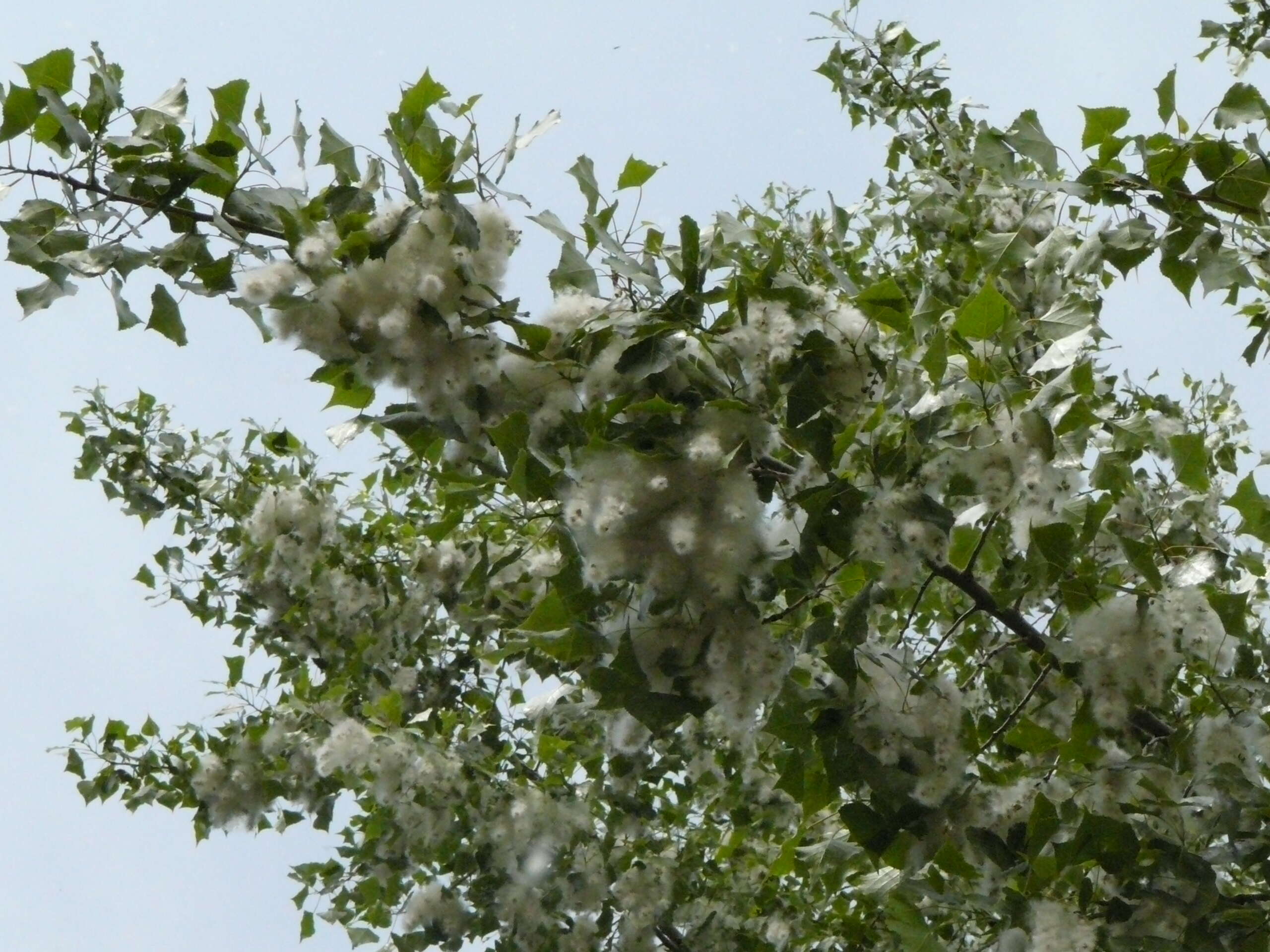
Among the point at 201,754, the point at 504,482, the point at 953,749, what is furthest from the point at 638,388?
the point at 201,754

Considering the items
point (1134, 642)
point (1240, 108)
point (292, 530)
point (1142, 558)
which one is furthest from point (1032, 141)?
point (292, 530)

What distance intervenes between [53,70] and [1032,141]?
5.87 feet

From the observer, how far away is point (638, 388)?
198 cm

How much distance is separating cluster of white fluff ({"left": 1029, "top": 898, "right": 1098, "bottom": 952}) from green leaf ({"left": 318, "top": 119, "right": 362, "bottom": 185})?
1.80m

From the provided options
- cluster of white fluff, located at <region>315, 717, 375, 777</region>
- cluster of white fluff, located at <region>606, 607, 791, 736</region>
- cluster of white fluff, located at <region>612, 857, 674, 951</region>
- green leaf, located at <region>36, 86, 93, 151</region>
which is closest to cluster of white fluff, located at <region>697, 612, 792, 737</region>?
cluster of white fluff, located at <region>606, 607, 791, 736</region>

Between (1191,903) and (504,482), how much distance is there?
1.47 metres

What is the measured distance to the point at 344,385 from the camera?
225 centimetres

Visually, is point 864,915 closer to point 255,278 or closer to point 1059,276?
point 1059,276

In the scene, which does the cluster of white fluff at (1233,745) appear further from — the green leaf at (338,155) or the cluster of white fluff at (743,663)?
the green leaf at (338,155)

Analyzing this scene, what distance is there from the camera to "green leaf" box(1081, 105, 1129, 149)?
7.31ft

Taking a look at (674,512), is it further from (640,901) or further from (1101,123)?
(640,901)

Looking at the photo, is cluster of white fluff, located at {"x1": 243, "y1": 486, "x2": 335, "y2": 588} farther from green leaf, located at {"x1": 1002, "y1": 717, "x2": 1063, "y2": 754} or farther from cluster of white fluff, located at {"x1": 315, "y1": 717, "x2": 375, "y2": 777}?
green leaf, located at {"x1": 1002, "y1": 717, "x2": 1063, "y2": 754}

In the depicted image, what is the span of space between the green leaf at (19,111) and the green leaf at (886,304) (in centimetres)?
140

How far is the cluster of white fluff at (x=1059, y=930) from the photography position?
212cm
